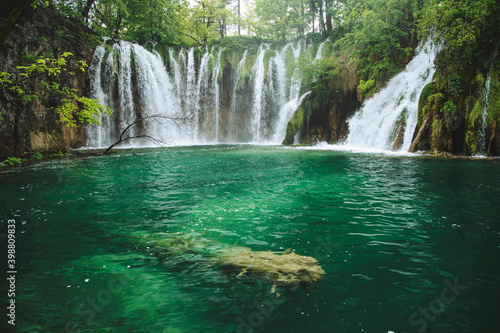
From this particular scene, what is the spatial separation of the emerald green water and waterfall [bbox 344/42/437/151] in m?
9.21

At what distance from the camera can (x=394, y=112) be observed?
18.1 metres

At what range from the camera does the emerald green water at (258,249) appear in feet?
8.66

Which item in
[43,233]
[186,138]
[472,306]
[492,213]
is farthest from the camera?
[186,138]

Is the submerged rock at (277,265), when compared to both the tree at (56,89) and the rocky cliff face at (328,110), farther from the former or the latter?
the rocky cliff face at (328,110)

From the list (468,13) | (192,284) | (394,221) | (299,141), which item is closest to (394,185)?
(394,221)

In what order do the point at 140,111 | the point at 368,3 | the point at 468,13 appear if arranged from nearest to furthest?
the point at 468,13 → the point at 368,3 → the point at 140,111

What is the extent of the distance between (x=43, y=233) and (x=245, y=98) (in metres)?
29.2

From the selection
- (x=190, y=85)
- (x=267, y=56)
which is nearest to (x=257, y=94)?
(x=267, y=56)

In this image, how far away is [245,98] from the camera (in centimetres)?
3238

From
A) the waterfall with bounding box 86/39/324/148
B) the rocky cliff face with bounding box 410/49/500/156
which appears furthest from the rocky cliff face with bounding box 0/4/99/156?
the rocky cliff face with bounding box 410/49/500/156

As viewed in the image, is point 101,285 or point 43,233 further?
point 43,233

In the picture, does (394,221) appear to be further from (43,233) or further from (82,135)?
(82,135)

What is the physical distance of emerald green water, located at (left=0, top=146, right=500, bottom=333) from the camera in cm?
264

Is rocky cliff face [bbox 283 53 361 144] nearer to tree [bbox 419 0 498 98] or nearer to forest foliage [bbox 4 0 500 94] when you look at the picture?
forest foliage [bbox 4 0 500 94]
